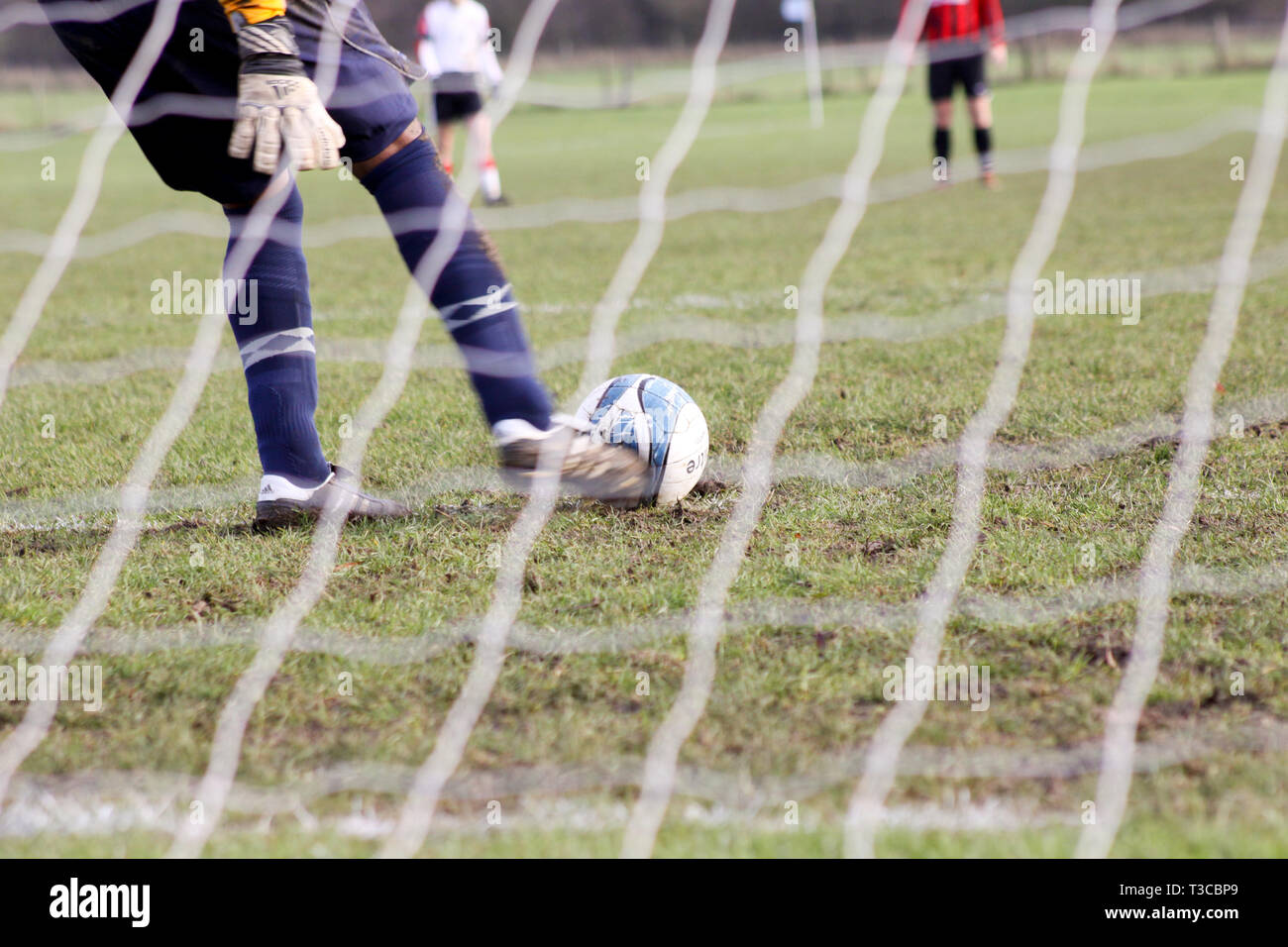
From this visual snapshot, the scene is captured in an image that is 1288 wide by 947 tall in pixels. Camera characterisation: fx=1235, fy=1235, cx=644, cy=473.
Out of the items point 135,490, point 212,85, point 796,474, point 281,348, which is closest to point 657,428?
point 796,474

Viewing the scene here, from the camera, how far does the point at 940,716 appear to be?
5.69 feet

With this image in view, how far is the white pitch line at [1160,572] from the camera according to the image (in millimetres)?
1506

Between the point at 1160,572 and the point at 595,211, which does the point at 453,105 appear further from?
the point at 1160,572

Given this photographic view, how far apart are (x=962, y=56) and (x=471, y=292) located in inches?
265

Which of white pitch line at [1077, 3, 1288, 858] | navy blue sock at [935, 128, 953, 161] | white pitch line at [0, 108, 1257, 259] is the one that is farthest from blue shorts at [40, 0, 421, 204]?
navy blue sock at [935, 128, 953, 161]

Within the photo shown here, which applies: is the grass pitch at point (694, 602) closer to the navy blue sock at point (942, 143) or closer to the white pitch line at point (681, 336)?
the white pitch line at point (681, 336)

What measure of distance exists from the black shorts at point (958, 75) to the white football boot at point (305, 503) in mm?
6717

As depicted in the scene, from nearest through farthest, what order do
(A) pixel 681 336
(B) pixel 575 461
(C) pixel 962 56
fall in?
(B) pixel 575 461 → (A) pixel 681 336 → (C) pixel 962 56

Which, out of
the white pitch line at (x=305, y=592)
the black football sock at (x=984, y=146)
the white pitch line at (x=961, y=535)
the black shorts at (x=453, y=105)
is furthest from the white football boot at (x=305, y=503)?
the black shorts at (x=453, y=105)

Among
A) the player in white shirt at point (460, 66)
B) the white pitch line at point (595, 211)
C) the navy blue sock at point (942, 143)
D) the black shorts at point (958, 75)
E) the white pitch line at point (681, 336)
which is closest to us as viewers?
the white pitch line at point (681, 336)

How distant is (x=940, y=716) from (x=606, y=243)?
5.64 m

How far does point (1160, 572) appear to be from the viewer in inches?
86.7

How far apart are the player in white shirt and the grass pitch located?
491 cm

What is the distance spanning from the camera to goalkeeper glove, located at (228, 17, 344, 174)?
7.01 feet
